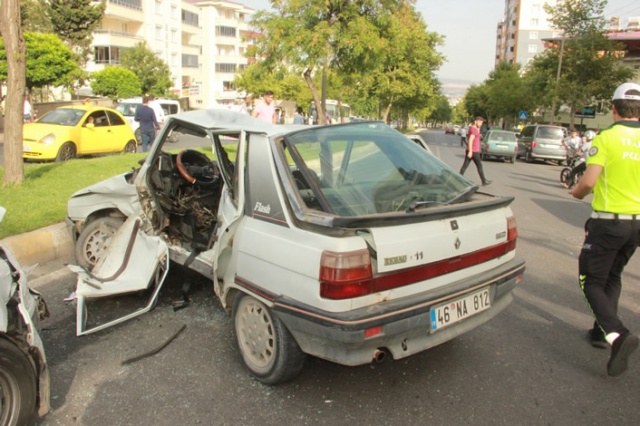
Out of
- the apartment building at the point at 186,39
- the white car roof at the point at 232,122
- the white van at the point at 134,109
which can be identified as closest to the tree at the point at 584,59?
the apartment building at the point at 186,39

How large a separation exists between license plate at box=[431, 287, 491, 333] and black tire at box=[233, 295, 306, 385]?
81 centimetres

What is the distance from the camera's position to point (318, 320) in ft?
8.92

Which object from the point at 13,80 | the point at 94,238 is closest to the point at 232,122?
the point at 94,238

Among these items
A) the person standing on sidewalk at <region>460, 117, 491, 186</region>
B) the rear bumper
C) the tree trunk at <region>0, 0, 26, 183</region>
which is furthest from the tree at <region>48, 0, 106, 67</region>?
the rear bumper

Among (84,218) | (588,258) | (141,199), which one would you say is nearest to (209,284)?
(141,199)

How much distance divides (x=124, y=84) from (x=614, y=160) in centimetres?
3894

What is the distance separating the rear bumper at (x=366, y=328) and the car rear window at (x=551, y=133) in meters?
23.4

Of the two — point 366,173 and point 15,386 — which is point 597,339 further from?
point 15,386

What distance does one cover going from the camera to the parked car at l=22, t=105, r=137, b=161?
512 inches

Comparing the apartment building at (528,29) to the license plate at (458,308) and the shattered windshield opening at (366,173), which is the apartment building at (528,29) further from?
the license plate at (458,308)

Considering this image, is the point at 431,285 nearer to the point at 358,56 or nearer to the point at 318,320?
the point at 318,320

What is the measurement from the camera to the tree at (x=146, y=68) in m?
48.0

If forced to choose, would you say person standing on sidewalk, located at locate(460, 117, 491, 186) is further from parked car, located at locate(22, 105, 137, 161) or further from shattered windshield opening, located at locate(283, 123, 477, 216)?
parked car, located at locate(22, 105, 137, 161)

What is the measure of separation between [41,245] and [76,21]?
38.6 metres
